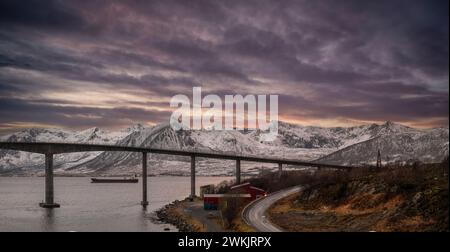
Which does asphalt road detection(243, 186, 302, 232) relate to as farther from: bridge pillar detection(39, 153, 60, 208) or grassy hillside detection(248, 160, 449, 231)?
bridge pillar detection(39, 153, 60, 208)

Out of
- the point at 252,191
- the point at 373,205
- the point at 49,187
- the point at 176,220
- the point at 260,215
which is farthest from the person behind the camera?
the point at 49,187

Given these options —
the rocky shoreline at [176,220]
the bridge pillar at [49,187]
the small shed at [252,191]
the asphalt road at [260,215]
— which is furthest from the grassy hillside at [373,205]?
the bridge pillar at [49,187]

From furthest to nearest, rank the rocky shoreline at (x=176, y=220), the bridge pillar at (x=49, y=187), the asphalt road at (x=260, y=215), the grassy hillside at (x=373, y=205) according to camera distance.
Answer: the bridge pillar at (x=49, y=187) → the rocky shoreline at (x=176, y=220) → the asphalt road at (x=260, y=215) → the grassy hillside at (x=373, y=205)

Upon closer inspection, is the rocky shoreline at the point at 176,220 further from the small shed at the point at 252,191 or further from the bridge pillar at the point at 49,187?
the bridge pillar at the point at 49,187

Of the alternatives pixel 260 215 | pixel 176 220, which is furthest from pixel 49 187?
pixel 260 215

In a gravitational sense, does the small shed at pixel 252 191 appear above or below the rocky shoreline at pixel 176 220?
above

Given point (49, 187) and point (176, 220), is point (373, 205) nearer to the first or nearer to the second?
point (176, 220)

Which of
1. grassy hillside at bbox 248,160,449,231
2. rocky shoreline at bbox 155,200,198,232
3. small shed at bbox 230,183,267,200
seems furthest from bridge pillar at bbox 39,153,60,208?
grassy hillside at bbox 248,160,449,231

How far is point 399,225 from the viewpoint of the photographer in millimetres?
55750

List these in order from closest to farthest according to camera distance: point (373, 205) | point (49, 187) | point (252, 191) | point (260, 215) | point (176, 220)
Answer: point (373, 205) < point (260, 215) < point (176, 220) < point (252, 191) < point (49, 187)

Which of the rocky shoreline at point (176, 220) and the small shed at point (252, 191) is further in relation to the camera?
the small shed at point (252, 191)
